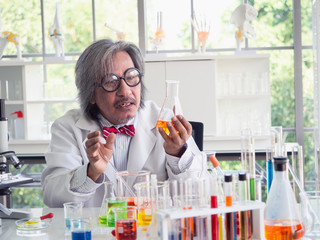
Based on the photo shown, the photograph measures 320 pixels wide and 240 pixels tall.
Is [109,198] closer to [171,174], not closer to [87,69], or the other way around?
[171,174]

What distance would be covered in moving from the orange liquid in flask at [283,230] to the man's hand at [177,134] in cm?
65

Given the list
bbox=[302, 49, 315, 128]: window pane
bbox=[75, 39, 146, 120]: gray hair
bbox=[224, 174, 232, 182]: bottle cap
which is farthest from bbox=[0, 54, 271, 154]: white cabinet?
bbox=[224, 174, 232, 182]: bottle cap

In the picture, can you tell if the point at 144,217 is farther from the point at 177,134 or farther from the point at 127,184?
the point at 177,134


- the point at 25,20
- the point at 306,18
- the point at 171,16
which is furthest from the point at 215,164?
the point at 25,20

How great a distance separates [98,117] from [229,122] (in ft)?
7.79

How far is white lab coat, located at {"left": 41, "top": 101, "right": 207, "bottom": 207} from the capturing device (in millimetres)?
2283

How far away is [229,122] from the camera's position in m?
4.82

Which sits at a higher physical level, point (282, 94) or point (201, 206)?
point (282, 94)

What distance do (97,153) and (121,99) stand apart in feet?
1.52

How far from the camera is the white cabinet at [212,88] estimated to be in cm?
477

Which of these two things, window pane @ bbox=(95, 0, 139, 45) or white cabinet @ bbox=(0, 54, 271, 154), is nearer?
white cabinet @ bbox=(0, 54, 271, 154)

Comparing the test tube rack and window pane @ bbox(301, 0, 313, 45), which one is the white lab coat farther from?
window pane @ bbox(301, 0, 313, 45)

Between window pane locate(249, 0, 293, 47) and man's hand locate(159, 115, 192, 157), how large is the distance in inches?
174

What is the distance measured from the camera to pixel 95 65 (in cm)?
256
